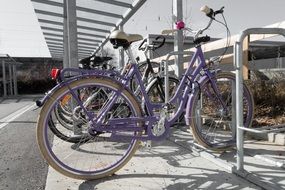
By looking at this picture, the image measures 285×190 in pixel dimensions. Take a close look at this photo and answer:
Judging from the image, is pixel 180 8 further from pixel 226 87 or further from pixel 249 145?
pixel 249 145

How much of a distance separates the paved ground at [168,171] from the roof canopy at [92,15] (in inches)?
150

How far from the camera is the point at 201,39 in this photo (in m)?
3.64

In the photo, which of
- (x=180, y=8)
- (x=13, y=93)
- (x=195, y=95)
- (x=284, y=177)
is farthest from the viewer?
(x=13, y=93)

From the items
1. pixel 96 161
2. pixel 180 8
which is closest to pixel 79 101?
pixel 96 161

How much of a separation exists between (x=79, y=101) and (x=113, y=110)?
32cm

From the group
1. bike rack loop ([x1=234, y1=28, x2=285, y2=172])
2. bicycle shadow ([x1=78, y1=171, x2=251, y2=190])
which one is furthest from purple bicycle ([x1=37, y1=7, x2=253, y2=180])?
bike rack loop ([x1=234, y1=28, x2=285, y2=172])

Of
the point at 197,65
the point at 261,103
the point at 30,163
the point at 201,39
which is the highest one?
the point at 201,39

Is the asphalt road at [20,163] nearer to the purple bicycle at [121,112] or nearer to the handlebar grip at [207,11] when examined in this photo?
the purple bicycle at [121,112]

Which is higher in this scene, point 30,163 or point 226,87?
point 226,87

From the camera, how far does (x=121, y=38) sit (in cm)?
328

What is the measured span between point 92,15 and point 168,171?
6.51m

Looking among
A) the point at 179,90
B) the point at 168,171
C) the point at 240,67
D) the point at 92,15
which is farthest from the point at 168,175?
the point at 92,15

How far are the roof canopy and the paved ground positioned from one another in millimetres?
3812

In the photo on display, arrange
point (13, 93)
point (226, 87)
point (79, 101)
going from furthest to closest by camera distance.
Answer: point (13, 93), point (226, 87), point (79, 101)
